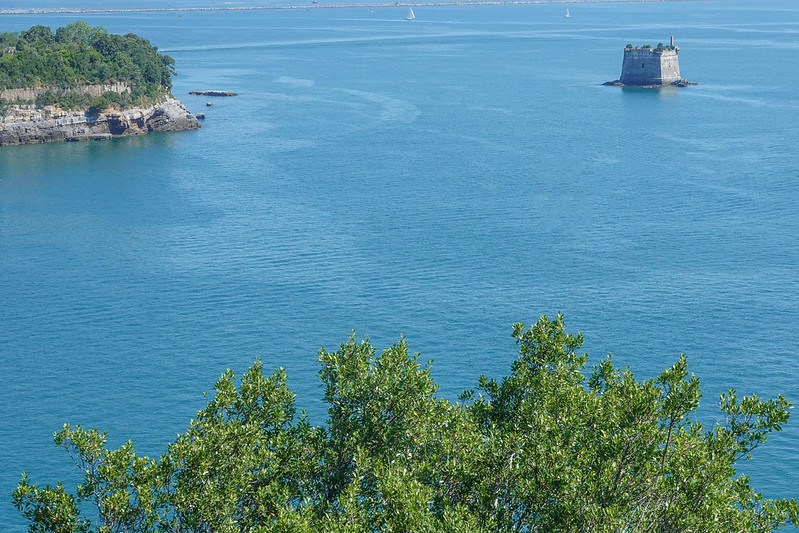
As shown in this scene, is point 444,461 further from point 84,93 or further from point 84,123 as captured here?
point 84,93

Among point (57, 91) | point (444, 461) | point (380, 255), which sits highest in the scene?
point (57, 91)

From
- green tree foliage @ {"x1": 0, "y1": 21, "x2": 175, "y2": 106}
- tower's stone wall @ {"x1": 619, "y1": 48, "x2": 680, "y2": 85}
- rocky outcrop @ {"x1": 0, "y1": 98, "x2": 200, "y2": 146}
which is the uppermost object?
tower's stone wall @ {"x1": 619, "y1": 48, "x2": 680, "y2": 85}

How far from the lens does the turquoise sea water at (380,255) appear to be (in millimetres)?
63062

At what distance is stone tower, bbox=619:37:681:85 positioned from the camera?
186500 mm

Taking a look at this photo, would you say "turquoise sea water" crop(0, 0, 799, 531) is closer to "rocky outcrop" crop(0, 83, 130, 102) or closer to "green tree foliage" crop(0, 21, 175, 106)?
"rocky outcrop" crop(0, 83, 130, 102)

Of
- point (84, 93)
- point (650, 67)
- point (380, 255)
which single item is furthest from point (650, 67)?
point (380, 255)

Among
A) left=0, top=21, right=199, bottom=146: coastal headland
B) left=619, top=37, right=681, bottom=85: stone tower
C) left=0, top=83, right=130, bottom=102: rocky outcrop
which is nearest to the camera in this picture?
left=0, top=83, right=130, bottom=102: rocky outcrop

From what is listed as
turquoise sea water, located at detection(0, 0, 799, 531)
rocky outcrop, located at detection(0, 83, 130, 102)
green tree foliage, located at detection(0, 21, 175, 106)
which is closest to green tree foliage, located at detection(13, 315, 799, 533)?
turquoise sea water, located at detection(0, 0, 799, 531)

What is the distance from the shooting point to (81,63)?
145375 mm

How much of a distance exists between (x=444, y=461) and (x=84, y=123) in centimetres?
12455

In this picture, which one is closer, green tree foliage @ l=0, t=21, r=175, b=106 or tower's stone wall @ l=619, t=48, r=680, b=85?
green tree foliage @ l=0, t=21, r=175, b=106

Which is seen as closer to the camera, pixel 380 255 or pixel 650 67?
pixel 380 255

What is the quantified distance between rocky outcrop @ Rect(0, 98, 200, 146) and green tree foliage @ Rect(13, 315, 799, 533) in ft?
386

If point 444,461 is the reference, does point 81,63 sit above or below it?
above
